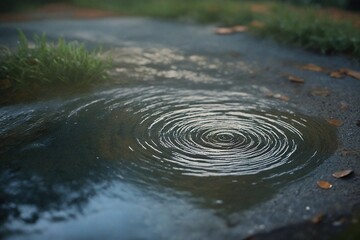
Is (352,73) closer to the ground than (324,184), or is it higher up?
higher up

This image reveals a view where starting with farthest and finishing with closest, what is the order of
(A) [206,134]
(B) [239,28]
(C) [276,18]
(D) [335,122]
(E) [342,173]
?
(B) [239,28] → (C) [276,18] → (D) [335,122] → (A) [206,134] → (E) [342,173]

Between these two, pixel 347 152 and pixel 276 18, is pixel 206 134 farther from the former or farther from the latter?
pixel 276 18

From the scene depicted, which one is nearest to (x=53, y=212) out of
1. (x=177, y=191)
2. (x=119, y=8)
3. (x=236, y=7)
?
(x=177, y=191)

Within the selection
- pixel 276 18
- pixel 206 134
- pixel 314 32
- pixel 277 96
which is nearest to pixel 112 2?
pixel 276 18

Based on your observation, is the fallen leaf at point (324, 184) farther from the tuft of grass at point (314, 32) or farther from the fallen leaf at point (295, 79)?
the tuft of grass at point (314, 32)

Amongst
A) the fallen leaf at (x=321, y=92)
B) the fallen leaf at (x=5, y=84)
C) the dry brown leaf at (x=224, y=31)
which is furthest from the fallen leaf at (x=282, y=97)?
the fallen leaf at (x=5, y=84)

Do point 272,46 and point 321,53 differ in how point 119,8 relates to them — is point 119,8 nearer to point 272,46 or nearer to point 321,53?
point 272,46
